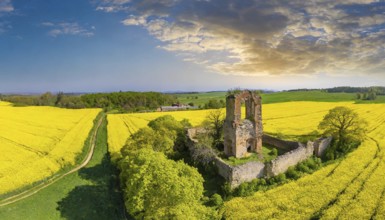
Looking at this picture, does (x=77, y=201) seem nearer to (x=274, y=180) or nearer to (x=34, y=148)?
(x=34, y=148)

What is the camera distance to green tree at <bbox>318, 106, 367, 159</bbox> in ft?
124

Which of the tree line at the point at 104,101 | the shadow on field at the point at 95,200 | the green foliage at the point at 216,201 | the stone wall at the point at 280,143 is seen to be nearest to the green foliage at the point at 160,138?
the shadow on field at the point at 95,200

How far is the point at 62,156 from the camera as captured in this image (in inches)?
1558

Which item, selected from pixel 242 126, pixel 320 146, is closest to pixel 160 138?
pixel 242 126

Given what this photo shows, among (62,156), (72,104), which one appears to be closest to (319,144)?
(62,156)

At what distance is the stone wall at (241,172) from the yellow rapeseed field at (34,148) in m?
21.7

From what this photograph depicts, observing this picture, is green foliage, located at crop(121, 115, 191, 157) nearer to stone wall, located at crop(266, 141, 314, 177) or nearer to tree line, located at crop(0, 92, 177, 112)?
stone wall, located at crop(266, 141, 314, 177)

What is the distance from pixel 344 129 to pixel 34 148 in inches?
1850

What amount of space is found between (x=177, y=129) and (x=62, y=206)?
65.4 ft

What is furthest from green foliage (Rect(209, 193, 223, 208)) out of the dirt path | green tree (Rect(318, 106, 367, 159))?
green tree (Rect(318, 106, 367, 159))

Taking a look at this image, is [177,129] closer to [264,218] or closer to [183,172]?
[183,172]

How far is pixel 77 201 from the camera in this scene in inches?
1109

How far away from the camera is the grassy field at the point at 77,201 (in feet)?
84.0

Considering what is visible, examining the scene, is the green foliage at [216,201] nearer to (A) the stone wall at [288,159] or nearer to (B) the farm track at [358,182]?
(A) the stone wall at [288,159]
